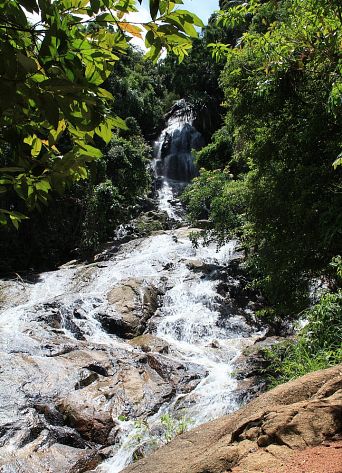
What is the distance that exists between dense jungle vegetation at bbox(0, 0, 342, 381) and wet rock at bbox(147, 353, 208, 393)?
1882 mm

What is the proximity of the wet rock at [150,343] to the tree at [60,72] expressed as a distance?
799 cm

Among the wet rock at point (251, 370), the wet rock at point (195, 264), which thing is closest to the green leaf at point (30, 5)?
the wet rock at point (251, 370)

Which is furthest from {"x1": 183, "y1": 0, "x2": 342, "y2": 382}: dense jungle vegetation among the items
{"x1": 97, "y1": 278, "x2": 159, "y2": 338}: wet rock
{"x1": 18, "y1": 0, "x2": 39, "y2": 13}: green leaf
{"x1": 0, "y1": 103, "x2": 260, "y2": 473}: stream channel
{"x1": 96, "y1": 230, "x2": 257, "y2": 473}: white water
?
{"x1": 97, "y1": 278, "x2": 159, "y2": 338}: wet rock

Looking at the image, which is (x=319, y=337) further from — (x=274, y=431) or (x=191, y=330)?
(x=191, y=330)

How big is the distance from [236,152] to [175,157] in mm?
19167

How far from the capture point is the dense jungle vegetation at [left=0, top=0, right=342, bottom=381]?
1330mm

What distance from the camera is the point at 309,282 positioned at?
720 cm

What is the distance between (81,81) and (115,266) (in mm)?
13540

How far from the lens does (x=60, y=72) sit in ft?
3.97

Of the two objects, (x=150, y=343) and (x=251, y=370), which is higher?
(x=150, y=343)

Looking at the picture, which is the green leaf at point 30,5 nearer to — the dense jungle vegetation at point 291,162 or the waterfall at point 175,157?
the dense jungle vegetation at point 291,162

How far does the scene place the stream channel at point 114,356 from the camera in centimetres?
631

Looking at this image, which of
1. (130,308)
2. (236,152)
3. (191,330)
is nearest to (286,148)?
(236,152)

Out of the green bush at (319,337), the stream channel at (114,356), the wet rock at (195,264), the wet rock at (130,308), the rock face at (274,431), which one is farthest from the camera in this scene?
the wet rock at (195,264)
